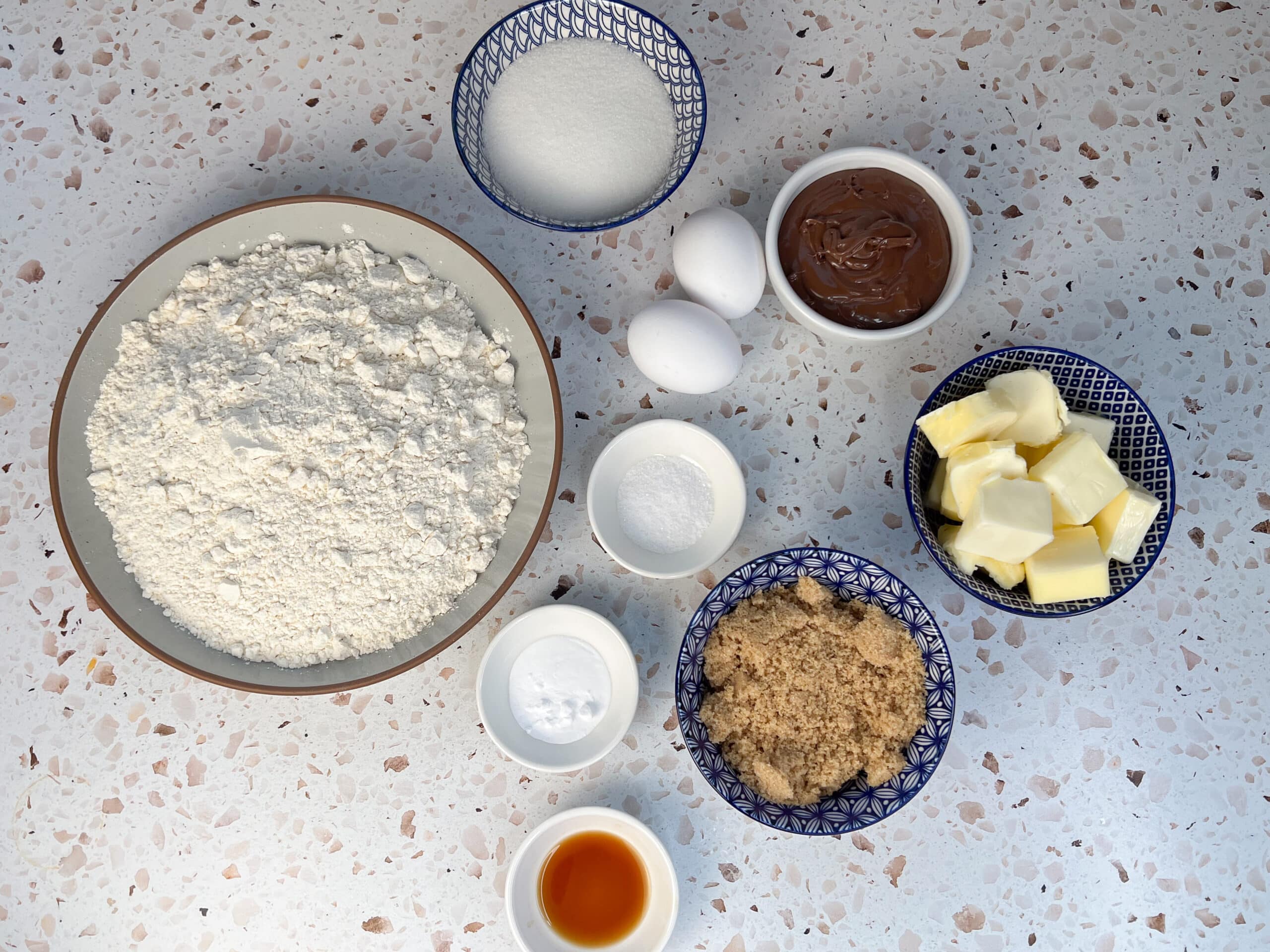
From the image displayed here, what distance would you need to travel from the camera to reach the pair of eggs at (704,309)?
49.4 inches

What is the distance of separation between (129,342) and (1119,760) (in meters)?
1.82

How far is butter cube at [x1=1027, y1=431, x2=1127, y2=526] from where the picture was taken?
1166 mm

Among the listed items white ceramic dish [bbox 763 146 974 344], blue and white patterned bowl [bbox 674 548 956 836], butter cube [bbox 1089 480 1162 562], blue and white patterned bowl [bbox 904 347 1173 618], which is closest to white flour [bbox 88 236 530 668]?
blue and white patterned bowl [bbox 674 548 956 836]

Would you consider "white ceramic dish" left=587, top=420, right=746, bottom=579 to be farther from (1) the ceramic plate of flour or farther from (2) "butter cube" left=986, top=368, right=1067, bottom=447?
(2) "butter cube" left=986, top=368, right=1067, bottom=447

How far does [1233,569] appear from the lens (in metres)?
1.43

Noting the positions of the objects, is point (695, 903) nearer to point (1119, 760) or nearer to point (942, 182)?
point (1119, 760)

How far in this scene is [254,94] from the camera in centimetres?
148

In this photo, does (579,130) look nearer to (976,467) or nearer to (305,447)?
(305,447)

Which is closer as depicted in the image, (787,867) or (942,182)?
(942,182)

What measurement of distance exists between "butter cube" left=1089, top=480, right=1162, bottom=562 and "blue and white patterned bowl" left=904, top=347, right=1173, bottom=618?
0.04 metres

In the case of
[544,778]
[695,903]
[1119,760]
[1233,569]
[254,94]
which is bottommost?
[695,903]

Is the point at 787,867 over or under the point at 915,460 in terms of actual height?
under

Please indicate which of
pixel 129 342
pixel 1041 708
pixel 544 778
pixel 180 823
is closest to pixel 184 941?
pixel 180 823

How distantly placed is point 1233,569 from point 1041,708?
1.40ft
